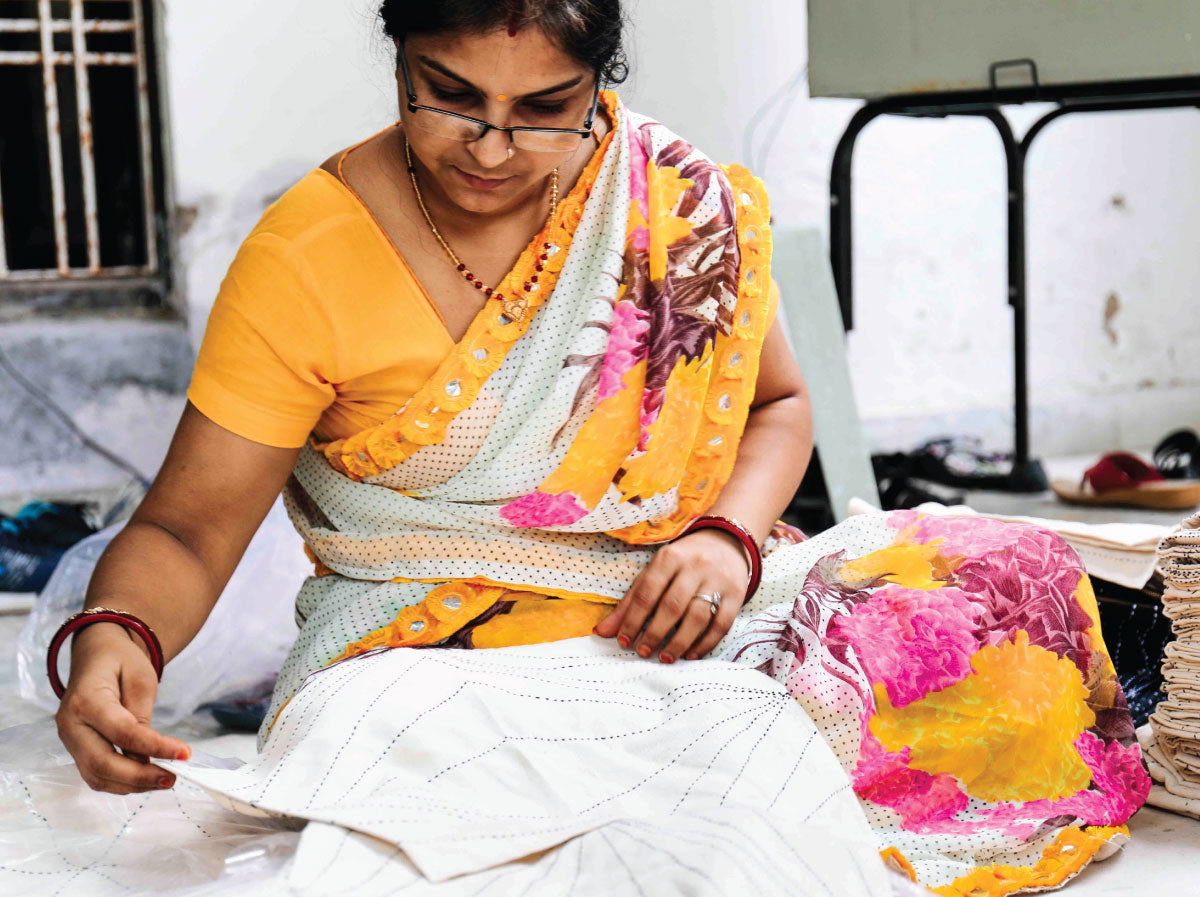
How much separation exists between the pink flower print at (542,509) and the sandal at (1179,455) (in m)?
2.99

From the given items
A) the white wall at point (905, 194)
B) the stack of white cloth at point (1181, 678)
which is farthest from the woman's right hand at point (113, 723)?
the white wall at point (905, 194)

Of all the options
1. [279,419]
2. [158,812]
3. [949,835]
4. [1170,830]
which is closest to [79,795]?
[158,812]

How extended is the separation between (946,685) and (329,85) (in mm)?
2355

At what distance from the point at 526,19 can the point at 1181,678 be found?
98cm

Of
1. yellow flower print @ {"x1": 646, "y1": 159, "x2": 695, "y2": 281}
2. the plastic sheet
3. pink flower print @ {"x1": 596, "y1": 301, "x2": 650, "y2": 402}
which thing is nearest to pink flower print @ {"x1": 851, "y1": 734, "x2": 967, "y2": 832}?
pink flower print @ {"x1": 596, "y1": 301, "x2": 650, "y2": 402}

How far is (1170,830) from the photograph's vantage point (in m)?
1.41

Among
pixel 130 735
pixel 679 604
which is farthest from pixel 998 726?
pixel 130 735

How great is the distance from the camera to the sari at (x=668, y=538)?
1.23 metres

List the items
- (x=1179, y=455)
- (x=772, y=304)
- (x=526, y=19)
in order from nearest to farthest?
(x=526, y=19)
(x=772, y=304)
(x=1179, y=455)

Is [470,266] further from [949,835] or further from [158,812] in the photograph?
[949,835]

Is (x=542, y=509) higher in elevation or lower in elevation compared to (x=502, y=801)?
higher

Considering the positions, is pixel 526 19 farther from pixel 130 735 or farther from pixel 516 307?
pixel 130 735

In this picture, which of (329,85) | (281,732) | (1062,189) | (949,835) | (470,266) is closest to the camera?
(281,732)

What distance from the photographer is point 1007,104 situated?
2.75 meters
